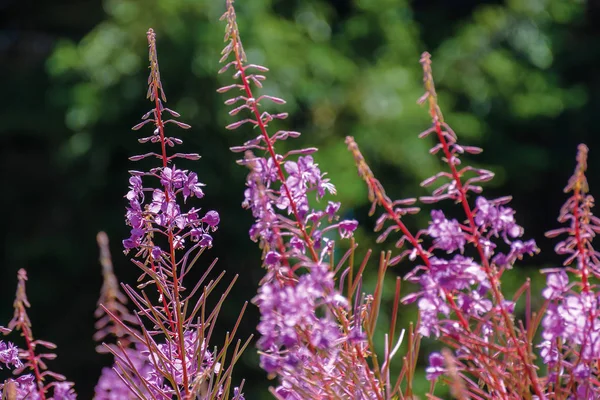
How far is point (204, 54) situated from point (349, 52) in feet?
5.66

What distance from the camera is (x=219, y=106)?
19.3ft

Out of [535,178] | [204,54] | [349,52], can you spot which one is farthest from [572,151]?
[204,54]

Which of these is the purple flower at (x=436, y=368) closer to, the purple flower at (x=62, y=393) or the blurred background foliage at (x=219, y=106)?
the purple flower at (x=62, y=393)

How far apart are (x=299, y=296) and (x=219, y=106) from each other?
530 cm

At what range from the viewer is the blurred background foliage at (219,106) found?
5996mm

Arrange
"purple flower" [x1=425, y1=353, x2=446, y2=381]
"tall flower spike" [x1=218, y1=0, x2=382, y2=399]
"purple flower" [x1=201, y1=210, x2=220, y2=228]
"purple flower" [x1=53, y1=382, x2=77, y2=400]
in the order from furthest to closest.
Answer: "purple flower" [x1=53, y1=382, x2=77, y2=400] → "purple flower" [x1=201, y1=210, x2=220, y2=228] → "purple flower" [x1=425, y1=353, x2=446, y2=381] → "tall flower spike" [x1=218, y1=0, x2=382, y2=399]

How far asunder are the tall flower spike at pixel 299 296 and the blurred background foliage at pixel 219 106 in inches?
187

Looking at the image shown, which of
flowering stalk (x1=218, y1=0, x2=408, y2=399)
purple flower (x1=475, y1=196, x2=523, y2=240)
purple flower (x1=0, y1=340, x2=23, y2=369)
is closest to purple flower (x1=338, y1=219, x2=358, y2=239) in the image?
flowering stalk (x1=218, y1=0, x2=408, y2=399)

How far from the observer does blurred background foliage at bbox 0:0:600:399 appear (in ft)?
19.7

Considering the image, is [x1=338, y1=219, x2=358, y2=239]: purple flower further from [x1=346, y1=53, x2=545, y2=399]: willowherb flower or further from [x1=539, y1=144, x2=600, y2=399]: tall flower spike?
[x1=539, y1=144, x2=600, y2=399]: tall flower spike

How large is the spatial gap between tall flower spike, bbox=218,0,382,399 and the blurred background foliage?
15.6ft

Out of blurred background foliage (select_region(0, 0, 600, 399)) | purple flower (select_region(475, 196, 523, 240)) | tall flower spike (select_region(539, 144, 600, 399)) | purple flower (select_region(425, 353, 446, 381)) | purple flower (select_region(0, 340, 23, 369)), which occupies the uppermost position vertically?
blurred background foliage (select_region(0, 0, 600, 399))

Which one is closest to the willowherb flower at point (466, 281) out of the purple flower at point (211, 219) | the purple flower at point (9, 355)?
the purple flower at point (211, 219)

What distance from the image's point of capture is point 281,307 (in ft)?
2.19
